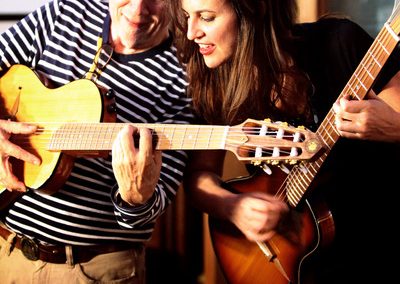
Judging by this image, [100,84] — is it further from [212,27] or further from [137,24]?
[212,27]

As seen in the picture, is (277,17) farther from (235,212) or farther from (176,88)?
(235,212)

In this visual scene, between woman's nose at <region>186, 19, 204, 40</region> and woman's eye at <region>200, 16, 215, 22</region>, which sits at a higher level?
woman's eye at <region>200, 16, 215, 22</region>

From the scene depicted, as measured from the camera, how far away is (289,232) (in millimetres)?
1390

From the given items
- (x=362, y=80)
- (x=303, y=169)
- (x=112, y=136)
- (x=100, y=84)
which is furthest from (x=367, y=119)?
(x=100, y=84)

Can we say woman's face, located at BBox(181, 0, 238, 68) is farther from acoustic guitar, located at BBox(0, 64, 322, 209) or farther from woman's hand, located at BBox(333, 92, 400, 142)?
woman's hand, located at BBox(333, 92, 400, 142)

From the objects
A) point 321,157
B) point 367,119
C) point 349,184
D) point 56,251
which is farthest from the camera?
point 56,251

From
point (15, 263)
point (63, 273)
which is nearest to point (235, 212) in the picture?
point (63, 273)

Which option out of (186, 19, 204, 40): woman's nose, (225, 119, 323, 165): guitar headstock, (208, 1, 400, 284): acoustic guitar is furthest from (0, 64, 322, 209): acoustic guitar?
(186, 19, 204, 40): woman's nose

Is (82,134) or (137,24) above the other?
(137,24)

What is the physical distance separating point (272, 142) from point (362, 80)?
200 mm

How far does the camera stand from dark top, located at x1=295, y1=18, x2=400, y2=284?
1288 mm

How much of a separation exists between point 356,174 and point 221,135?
12.5 inches

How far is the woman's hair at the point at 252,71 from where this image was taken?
1.35 metres

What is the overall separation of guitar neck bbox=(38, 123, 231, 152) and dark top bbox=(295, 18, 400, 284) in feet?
0.82
